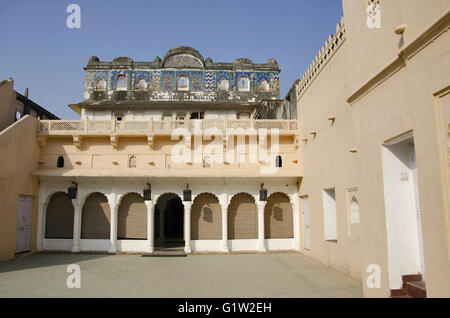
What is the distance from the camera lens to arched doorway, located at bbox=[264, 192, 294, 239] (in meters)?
14.4

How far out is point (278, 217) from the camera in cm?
1452

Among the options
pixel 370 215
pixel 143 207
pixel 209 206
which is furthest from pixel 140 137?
pixel 370 215

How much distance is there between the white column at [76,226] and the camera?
1408cm

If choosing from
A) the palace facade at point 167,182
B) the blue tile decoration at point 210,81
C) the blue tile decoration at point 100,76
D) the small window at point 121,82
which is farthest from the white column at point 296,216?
the blue tile decoration at point 100,76

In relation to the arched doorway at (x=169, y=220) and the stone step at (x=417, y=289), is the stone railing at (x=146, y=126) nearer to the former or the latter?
the arched doorway at (x=169, y=220)

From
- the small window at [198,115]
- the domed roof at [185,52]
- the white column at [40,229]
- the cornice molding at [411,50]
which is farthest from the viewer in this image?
the domed roof at [185,52]

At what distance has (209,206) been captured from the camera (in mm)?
14461

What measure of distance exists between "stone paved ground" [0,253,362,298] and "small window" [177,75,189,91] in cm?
1302

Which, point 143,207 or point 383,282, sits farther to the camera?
point 143,207

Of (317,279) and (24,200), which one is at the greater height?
(24,200)

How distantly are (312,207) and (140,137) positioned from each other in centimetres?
788

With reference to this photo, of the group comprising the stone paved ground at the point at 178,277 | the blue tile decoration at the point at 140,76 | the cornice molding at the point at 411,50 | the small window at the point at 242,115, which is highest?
the blue tile decoration at the point at 140,76

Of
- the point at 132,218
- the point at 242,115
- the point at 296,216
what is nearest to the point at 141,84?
the point at 242,115

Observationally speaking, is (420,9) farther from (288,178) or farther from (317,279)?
(288,178)
